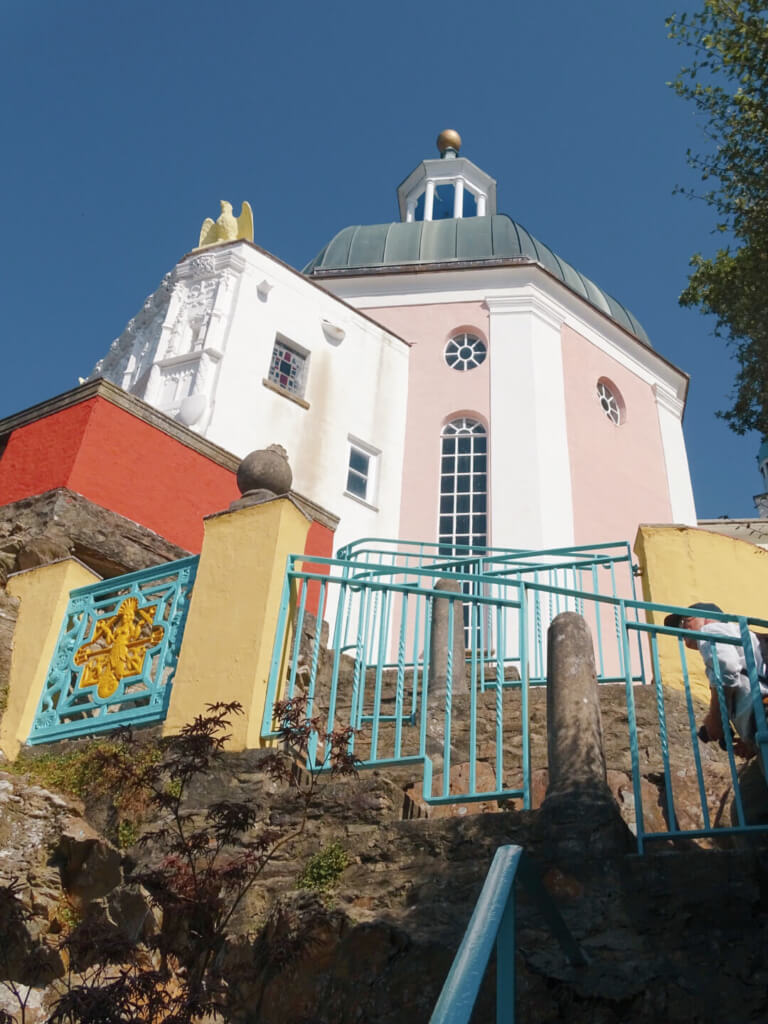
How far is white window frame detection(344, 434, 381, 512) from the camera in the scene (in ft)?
60.4

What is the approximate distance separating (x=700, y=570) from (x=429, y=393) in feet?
38.7

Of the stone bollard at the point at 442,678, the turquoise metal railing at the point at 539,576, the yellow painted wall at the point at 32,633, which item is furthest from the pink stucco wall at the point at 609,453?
the yellow painted wall at the point at 32,633

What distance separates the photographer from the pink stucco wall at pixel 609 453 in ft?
62.1

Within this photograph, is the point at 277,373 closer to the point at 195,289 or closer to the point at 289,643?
the point at 195,289

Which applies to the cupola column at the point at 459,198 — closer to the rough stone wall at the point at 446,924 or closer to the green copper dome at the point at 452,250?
the green copper dome at the point at 452,250

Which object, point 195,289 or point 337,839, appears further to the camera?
point 195,289

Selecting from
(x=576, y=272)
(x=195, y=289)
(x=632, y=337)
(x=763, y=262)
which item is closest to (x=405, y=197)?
(x=576, y=272)

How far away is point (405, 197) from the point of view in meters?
31.8

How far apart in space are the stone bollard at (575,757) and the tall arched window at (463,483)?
12857 millimetres

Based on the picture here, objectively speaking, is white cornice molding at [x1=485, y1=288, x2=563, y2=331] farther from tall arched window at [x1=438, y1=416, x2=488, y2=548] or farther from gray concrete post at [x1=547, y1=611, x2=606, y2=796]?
gray concrete post at [x1=547, y1=611, x2=606, y2=796]

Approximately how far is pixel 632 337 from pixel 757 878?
1973 centimetres

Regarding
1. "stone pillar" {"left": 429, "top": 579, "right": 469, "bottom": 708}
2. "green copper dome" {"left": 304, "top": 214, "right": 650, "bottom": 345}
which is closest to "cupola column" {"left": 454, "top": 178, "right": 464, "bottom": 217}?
"green copper dome" {"left": 304, "top": 214, "right": 650, "bottom": 345}

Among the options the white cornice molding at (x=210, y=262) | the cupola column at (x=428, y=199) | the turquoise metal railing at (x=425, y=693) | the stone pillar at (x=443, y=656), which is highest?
the cupola column at (x=428, y=199)

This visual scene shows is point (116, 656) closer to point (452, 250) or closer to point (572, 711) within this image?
point (572, 711)
